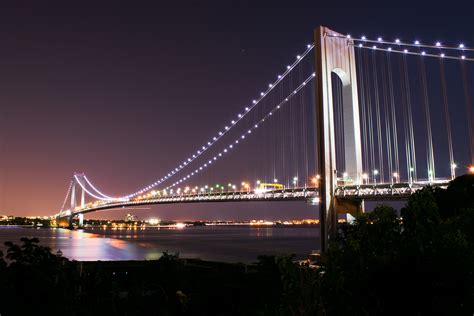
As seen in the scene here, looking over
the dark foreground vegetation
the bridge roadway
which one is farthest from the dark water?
the dark foreground vegetation

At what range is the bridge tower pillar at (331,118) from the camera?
2478cm

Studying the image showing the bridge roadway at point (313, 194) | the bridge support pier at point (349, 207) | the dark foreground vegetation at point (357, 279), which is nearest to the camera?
the dark foreground vegetation at point (357, 279)

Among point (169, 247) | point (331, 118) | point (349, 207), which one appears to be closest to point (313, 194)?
point (349, 207)

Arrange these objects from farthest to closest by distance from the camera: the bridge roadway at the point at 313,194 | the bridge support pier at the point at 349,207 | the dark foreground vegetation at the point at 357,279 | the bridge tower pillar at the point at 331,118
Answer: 1. the bridge support pier at the point at 349,207
2. the bridge roadway at the point at 313,194
3. the bridge tower pillar at the point at 331,118
4. the dark foreground vegetation at the point at 357,279

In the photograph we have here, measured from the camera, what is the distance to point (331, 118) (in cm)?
2562

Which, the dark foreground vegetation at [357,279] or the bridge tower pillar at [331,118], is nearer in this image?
the dark foreground vegetation at [357,279]

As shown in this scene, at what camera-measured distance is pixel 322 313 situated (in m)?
4.49

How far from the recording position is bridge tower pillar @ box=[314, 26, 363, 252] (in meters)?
24.8

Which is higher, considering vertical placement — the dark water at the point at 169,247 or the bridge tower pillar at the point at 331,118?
the bridge tower pillar at the point at 331,118

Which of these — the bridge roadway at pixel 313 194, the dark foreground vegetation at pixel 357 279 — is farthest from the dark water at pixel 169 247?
the dark foreground vegetation at pixel 357 279

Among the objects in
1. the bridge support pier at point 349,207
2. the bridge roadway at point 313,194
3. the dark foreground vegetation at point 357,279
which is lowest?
the dark foreground vegetation at point 357,279

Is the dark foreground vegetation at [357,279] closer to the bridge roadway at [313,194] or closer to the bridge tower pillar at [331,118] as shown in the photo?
the bridge roadway at [313,194]

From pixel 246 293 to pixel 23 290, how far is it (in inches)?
204

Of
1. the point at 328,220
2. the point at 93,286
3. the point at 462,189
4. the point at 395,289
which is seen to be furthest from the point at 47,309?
the point at 328,220
